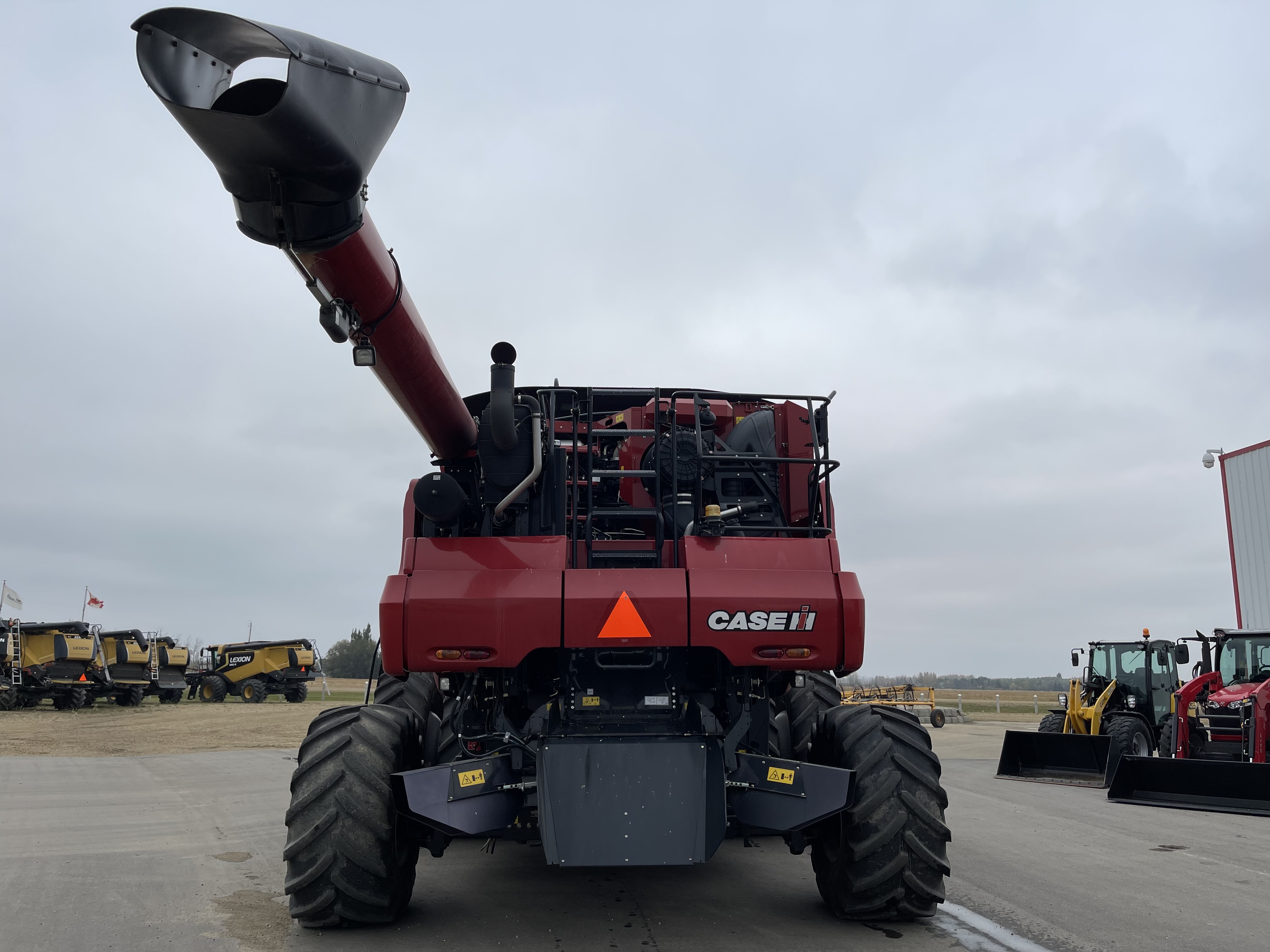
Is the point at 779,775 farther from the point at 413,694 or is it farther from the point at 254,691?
the point at 254,691

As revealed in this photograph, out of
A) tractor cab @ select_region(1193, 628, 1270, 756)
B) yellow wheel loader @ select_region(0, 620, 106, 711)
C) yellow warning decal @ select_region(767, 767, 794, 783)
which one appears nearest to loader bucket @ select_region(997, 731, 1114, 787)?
tractor cab @ select_region(1193, 628, 1270, 756)

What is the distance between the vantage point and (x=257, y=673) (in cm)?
3969

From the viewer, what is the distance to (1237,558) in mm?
23797

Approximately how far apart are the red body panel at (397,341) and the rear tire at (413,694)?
101 inches

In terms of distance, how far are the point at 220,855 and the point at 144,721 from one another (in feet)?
74.9

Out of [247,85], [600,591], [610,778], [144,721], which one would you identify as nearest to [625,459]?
[600,591]

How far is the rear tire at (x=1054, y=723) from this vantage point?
17875 millimetres

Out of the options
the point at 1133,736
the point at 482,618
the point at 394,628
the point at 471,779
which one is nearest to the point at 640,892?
the point at 471,779

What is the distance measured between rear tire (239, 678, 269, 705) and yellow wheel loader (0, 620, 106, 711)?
689cm

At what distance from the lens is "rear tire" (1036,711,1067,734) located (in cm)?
1788

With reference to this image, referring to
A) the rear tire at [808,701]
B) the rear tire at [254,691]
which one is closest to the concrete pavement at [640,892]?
the rear tire at [808,701]

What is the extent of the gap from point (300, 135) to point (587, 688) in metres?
3.45

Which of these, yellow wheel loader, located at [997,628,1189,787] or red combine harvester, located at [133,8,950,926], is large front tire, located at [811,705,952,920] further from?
yellow wheel loader, located at [997,628,1189,787]

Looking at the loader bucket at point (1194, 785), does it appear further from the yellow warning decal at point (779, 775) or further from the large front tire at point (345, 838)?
the large front tire at point (345, 838)
